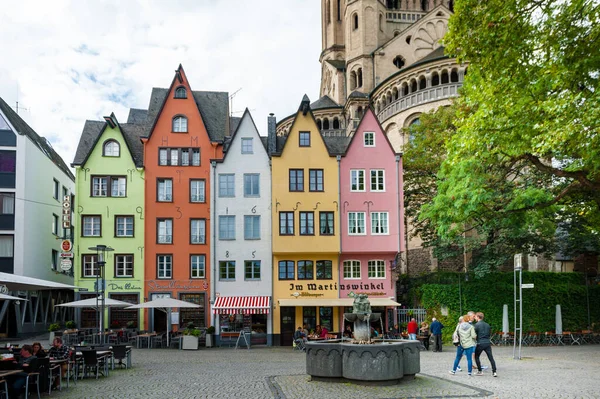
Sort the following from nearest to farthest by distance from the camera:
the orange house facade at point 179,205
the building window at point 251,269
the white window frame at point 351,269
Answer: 1. the building window at point 251,269
2. the white window frame at point 351,269
3. the orange house facade at point 179,205

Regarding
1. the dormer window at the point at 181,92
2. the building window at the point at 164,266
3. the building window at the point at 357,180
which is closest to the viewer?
the building window at the point at 164,266

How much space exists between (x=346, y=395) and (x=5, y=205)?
3350 centimetres

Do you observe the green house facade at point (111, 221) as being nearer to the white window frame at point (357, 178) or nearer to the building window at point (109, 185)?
the building window at point (109, 185)

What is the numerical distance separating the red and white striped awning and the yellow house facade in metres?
0.85

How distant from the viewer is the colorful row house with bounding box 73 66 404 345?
3869 cm

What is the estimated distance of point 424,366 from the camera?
22.7 metres

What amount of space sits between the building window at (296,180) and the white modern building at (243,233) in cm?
134

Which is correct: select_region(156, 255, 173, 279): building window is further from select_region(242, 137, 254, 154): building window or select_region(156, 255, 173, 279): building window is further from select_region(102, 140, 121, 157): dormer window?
select_region(242, 137, 254, 154): building window

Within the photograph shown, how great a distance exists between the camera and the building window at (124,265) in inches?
1549

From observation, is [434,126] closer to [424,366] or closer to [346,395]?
[424,366]

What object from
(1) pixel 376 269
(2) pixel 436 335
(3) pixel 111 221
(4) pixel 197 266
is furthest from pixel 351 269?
(3) pixel 111 221

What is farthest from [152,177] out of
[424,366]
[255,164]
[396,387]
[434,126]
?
[396,387]

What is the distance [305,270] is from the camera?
128 feet

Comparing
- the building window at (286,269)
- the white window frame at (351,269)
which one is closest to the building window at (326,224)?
the white window frame at (351,269)
